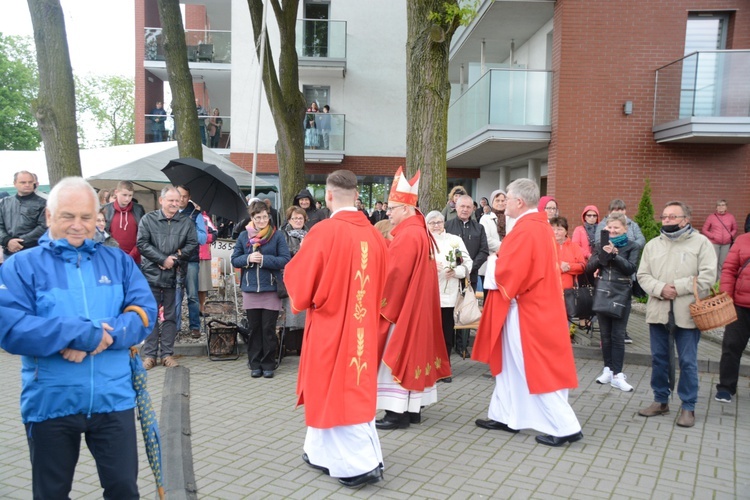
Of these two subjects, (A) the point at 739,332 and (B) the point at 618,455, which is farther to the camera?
(A) the point at 739,332

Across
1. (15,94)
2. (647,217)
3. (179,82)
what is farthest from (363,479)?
(15,94)

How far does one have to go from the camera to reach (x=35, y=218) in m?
8.16

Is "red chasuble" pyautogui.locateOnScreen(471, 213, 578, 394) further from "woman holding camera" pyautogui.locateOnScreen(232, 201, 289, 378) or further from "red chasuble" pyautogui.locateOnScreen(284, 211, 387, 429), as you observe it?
"woman holding camera" pyautogui.locateOnScreen(232, 201, 289, 378)

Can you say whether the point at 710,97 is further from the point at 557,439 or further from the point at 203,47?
the point at 203,47

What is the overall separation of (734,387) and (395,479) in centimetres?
420

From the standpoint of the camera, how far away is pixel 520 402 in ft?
18.1

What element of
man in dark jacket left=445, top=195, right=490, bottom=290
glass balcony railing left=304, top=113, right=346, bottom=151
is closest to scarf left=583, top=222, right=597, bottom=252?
man in dark jacket left=445, top=195, right=490, bottom=290

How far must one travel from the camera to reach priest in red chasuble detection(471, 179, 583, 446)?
5301mm

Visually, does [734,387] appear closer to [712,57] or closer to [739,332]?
[739,332]

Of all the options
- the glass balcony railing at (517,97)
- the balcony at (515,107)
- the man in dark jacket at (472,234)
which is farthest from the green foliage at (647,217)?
the man in dark jacket at (472,234)

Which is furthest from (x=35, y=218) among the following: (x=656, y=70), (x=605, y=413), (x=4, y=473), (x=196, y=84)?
(x=196, y=84)

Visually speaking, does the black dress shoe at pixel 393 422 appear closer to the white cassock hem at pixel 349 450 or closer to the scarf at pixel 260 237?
the white cassock hem at pixel 349 450

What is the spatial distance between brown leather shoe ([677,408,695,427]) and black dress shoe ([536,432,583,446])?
1154 millimetres

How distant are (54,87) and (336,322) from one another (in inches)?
223
